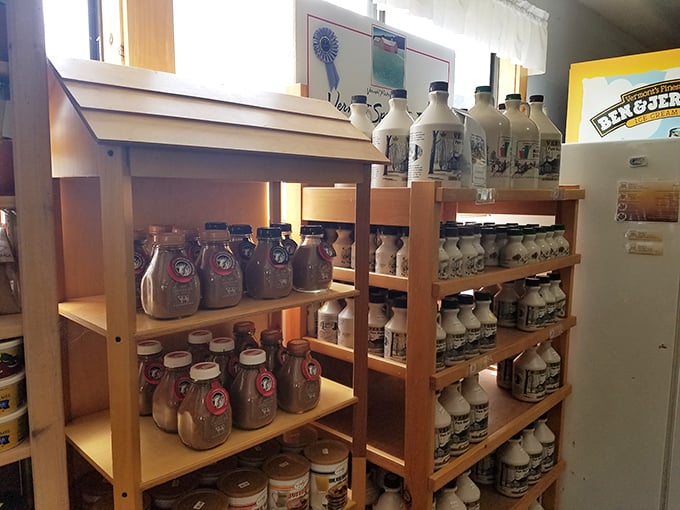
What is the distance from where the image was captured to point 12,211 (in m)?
1.08

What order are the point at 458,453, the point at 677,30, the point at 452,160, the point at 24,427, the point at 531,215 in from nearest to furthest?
the point at 24,427 → the point at 452,160 → the point at 458,453 → the point at 531,215 → the point at 677,30

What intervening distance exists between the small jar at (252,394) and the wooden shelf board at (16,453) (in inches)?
15.9

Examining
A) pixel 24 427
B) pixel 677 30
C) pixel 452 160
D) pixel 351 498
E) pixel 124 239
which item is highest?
pixel 677 30

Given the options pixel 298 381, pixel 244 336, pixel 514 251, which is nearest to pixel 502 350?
pixel 514 251

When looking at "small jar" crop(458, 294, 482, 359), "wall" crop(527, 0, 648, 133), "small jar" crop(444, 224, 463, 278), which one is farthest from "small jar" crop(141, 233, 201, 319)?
"wall" crop(527, 0, 648, 133)

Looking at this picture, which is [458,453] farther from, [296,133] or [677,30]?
[677,30]

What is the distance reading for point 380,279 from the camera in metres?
1.49

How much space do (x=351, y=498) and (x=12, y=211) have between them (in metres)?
1.14

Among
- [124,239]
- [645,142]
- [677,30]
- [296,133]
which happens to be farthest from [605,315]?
[677,30]

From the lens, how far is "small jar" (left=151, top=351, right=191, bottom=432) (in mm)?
1149

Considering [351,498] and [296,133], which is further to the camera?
[351,498]

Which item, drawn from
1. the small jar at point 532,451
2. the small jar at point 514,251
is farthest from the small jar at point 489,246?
the small jar at point 532,451

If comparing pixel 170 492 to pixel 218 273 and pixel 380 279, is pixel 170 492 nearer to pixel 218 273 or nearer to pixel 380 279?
pixel 218 273

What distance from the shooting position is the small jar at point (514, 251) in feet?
5.57
